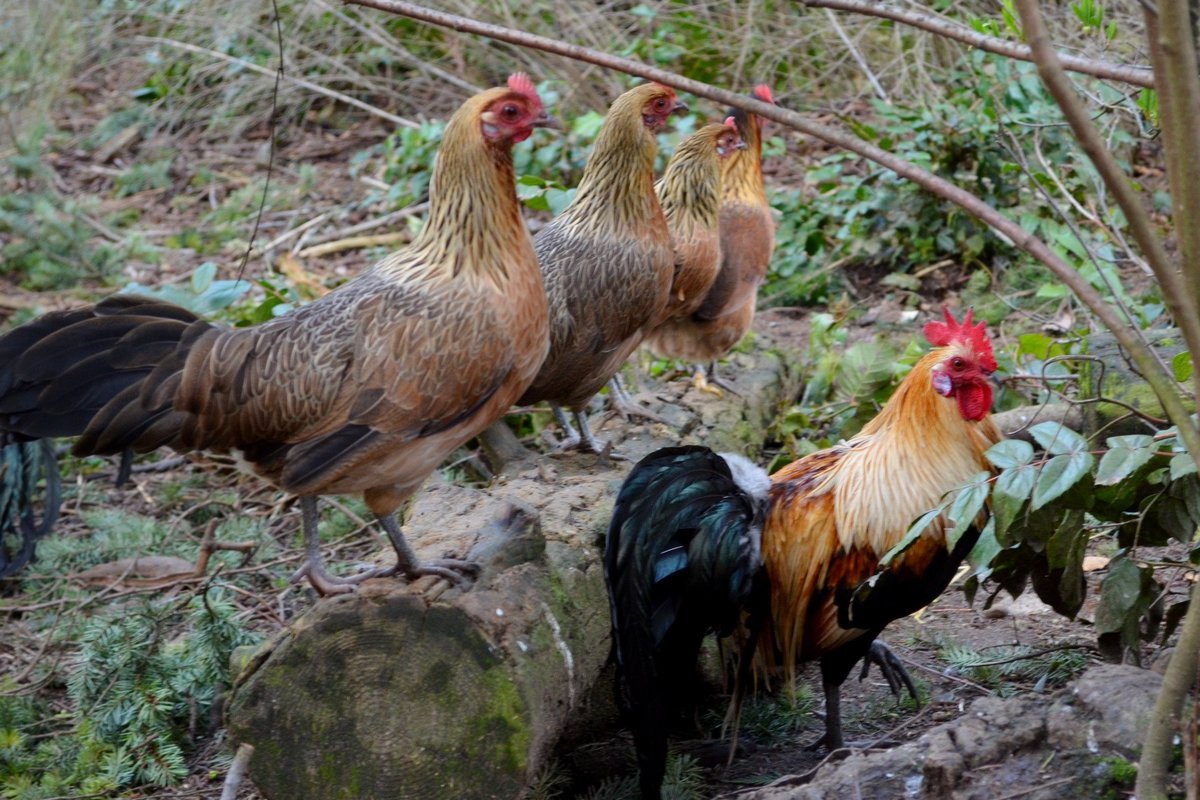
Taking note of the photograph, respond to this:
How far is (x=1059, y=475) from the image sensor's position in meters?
3.02

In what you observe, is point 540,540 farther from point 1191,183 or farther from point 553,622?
point 1191,183

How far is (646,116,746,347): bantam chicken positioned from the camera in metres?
5.86

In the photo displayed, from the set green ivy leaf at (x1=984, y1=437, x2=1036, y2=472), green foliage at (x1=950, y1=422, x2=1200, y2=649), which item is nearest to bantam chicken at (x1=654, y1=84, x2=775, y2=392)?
green foliage at (x1=950, y1=422, x2=1200, y2=649)

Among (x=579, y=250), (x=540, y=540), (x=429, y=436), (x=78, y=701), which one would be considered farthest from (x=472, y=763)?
(x=579, y=250)

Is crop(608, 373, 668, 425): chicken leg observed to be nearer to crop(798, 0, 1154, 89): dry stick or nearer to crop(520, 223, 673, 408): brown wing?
crop(520, 223, 673, 408): brown wing

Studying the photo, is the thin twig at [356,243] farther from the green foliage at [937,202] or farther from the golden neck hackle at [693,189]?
the golden neck hackle at [693,189]

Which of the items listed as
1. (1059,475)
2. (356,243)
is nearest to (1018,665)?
(1059,475)

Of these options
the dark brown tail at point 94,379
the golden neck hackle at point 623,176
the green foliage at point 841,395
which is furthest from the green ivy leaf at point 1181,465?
the green foliage at point 841,395

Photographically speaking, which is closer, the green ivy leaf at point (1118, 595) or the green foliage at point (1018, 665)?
the green ivy leaf at point (1118, 595)

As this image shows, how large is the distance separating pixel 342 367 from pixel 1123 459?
2327 mm

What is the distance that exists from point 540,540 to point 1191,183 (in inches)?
92.7

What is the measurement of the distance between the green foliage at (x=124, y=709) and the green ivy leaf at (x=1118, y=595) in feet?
10.4

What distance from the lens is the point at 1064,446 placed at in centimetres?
311

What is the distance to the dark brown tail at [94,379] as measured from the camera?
3.78 m
